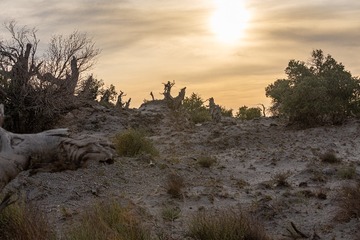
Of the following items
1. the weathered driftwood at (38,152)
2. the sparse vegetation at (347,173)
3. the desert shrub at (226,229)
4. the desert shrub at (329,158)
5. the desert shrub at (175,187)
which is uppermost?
the weathered driftwood at (38,152)

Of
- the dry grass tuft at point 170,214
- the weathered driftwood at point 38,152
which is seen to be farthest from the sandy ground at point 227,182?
the weathered driftwood at point 38,152

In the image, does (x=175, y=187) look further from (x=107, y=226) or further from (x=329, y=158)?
(x=329, y=158)

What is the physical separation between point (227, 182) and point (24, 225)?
275 inches

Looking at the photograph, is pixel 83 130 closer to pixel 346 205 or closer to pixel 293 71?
pixel 293 71

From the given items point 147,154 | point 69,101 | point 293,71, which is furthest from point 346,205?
point 293,71

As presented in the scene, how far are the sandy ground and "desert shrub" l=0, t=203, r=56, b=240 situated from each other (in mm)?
711

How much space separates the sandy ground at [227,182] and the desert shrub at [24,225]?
0.71 meters

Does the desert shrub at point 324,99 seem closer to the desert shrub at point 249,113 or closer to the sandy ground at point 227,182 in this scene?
Answer: the sandy ground at point 227,182

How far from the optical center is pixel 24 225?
269 inches

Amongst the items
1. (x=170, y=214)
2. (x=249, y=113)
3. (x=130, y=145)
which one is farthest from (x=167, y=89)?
(x=170, y=214)

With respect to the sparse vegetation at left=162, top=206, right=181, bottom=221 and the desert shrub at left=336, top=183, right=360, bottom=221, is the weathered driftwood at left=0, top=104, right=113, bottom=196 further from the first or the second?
the desert shrub at left=336, top=183, right=360, bottom=221

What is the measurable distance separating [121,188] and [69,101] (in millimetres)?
8938

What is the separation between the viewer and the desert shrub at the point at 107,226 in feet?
22.1

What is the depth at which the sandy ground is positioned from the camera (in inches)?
356
